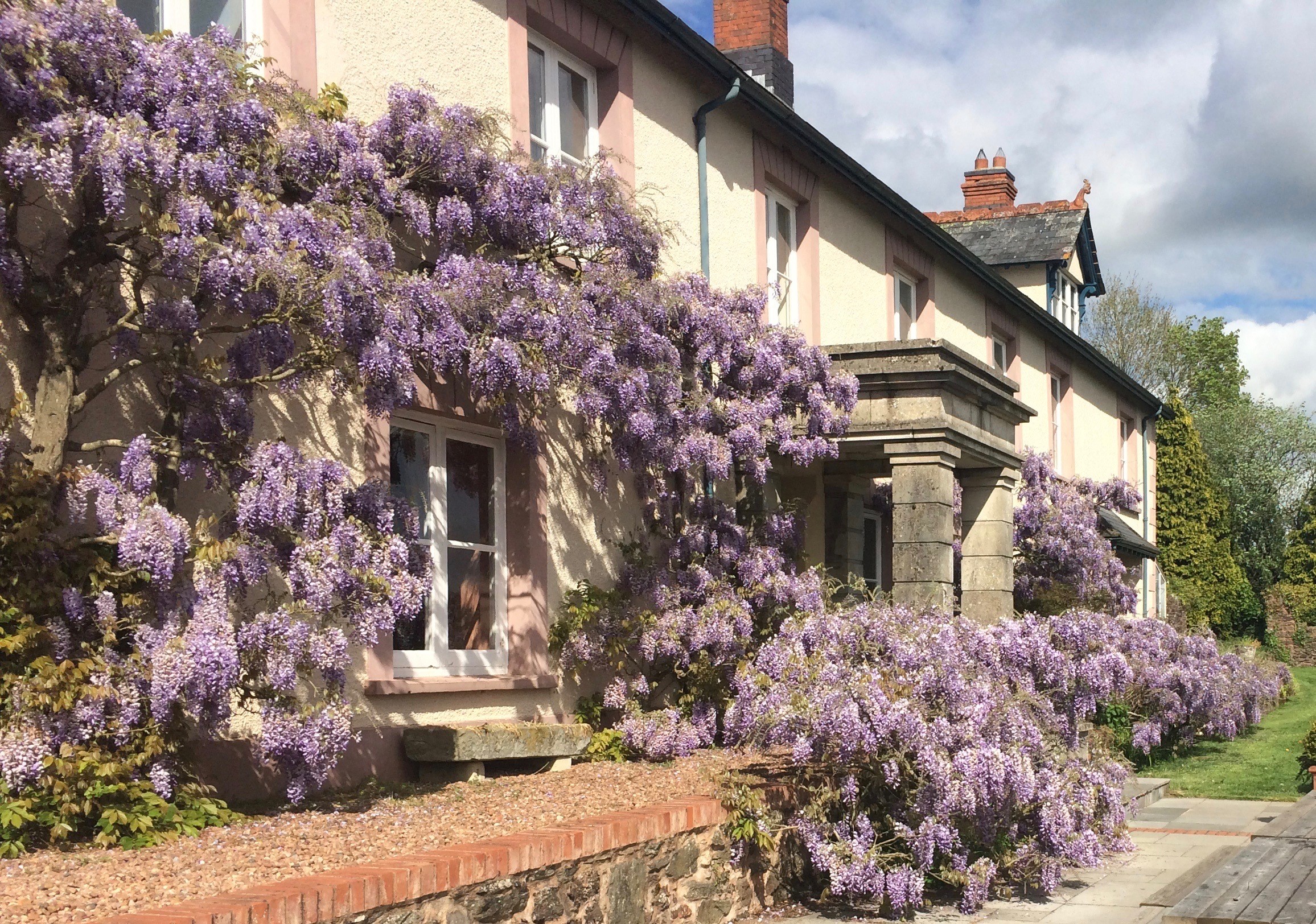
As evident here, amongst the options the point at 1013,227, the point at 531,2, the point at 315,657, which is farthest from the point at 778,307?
the point at 1013,227

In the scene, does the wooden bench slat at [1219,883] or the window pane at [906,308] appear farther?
the window pane at [906,308]

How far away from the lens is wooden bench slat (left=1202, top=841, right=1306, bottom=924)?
5.52 meters

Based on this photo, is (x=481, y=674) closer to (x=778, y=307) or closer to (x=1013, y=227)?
(x=778, y=307)

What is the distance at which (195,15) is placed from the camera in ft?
24.2

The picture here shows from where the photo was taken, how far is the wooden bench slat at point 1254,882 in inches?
217

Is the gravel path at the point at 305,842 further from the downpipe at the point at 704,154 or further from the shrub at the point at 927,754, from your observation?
the downpipe at the point at 704,154

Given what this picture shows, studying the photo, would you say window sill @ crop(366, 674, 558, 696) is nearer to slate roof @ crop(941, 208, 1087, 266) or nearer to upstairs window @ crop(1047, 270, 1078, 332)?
upstairs window @ crop(1047, 270, 1078, 332)

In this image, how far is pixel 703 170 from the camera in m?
11.7

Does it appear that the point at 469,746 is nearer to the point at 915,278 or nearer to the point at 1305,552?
the point at 915,278

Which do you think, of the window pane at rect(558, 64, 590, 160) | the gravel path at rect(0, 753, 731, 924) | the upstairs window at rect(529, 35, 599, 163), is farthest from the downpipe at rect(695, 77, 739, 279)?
the gravel path at rect(0, 753, 731, 924)

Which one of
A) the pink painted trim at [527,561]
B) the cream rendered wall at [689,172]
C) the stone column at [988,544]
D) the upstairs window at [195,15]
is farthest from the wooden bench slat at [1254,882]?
the upstairs window at [195,15]

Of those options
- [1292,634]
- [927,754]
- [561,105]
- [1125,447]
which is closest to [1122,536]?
[1125,447]

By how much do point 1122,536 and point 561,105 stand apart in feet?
53.1

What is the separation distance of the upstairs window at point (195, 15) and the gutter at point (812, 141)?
11.8ft
